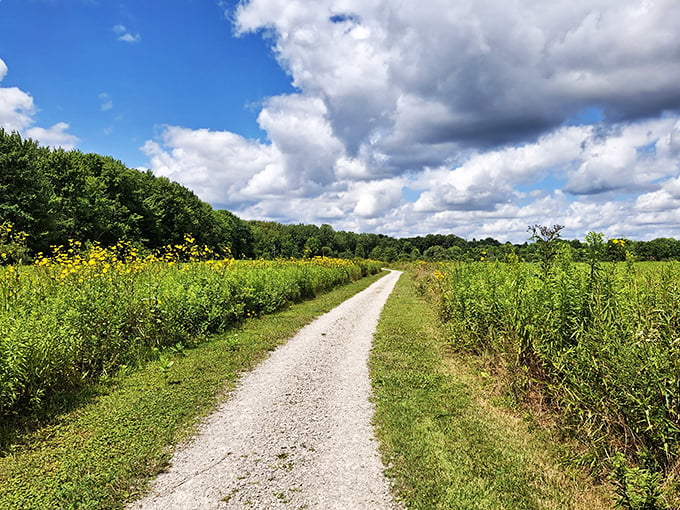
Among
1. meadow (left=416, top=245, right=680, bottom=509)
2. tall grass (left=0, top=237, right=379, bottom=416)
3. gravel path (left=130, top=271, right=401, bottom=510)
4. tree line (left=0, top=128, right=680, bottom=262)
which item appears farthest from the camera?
tree line (left=0, top=128, right=680, bottom=262)

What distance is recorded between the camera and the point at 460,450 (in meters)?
4.69

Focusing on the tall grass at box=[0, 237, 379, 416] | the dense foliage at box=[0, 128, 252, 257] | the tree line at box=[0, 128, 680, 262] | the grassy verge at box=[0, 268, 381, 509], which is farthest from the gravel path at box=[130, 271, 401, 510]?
the dense foliage at box=[0, 128, 252, 257]

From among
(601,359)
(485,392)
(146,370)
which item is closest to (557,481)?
(601,359)

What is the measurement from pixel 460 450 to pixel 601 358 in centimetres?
198

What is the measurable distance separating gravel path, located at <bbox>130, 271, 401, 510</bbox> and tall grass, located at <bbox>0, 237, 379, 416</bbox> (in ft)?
8.39

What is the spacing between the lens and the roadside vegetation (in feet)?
11.9

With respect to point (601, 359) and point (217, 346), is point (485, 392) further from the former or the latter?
point (217, 346)

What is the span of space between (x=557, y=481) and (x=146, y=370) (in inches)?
274

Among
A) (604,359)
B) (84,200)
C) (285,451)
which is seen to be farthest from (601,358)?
(84,200)

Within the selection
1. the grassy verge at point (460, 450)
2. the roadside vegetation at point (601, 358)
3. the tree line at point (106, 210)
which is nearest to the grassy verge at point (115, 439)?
the grassy verge at point (460, 450)

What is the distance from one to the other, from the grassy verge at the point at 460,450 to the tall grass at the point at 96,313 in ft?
16.3

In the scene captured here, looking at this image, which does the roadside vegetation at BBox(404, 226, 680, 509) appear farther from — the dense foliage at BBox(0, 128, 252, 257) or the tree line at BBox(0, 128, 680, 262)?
the dense foliage at BBox(0, 128, 252, 257)

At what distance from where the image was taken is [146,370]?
7.35 meters

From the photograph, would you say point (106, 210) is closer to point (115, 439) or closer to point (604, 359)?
point (115, 439)
